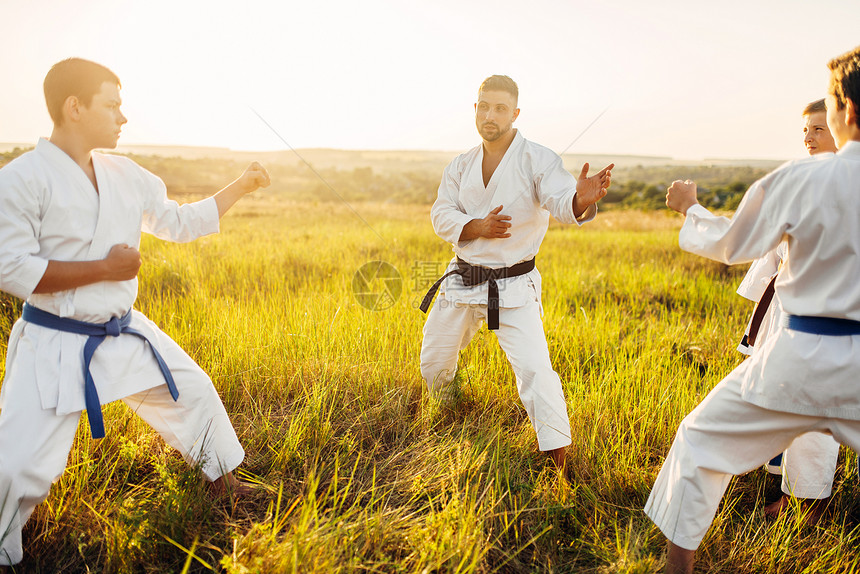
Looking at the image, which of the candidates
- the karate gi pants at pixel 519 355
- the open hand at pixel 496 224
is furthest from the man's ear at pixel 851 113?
the karate gi pants at pixel 519 355

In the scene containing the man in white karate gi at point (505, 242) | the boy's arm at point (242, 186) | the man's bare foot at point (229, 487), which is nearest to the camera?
the man's bare foot at point (229, 487)

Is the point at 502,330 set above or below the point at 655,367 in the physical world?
above

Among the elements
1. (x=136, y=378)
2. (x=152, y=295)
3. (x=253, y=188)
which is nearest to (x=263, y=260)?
(x=152, y=295)

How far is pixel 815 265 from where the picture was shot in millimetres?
1556

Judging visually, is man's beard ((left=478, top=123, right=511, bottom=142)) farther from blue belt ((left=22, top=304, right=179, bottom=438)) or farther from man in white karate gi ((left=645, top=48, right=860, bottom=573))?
blue belt ((left=22, top=304, right=179, bottom=438))

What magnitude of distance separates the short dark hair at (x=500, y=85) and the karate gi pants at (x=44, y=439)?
2.06 meters

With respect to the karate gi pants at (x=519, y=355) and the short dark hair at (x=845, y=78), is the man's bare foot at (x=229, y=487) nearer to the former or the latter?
the karate gi pants at (x=519, y=355)

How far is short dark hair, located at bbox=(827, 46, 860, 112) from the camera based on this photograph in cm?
153

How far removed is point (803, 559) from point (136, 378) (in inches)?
107

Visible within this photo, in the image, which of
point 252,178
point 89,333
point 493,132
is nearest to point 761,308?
point 493,132

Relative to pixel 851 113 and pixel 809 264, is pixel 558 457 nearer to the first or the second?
pixel 809 264

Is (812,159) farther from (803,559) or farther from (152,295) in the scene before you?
(152,295)

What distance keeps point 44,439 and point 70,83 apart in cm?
130

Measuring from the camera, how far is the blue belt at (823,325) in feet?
5.08
